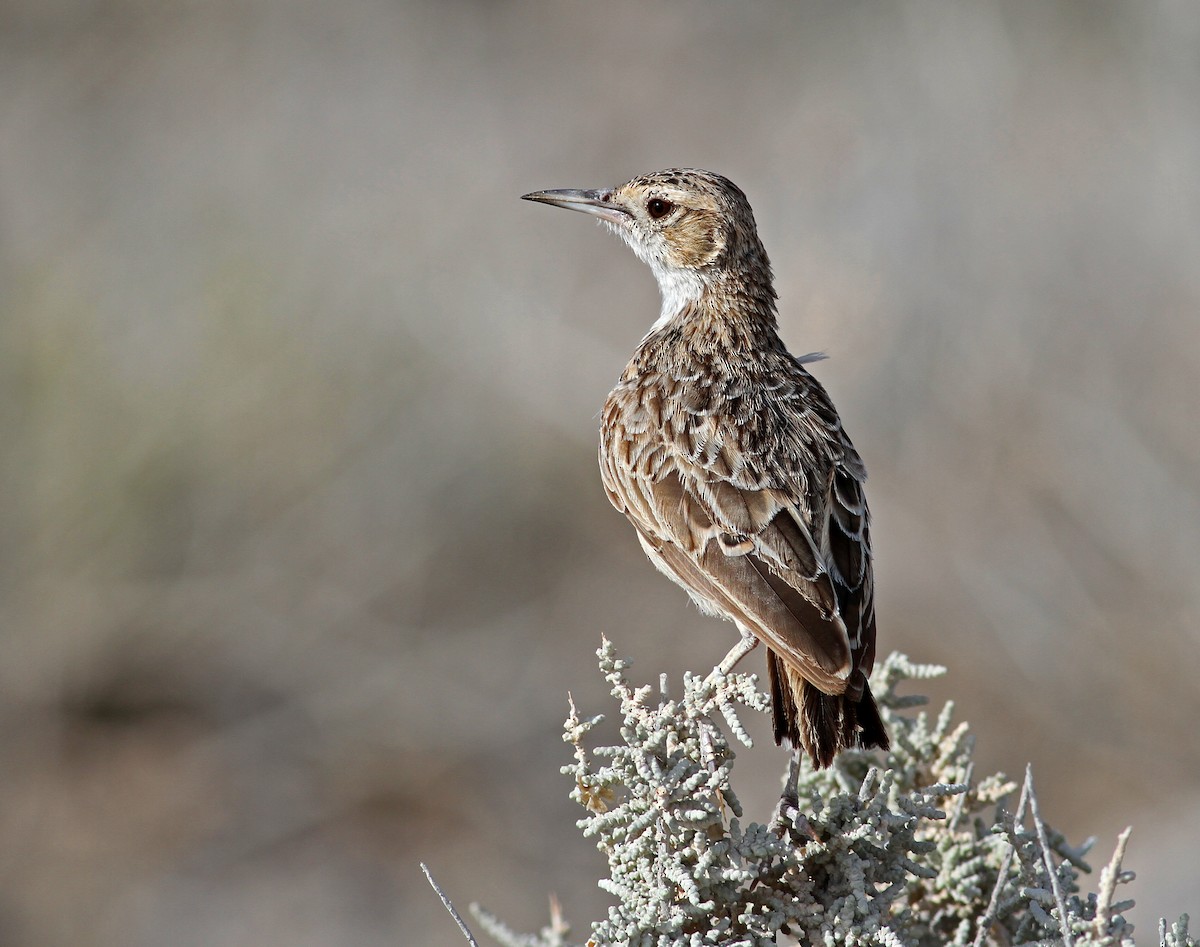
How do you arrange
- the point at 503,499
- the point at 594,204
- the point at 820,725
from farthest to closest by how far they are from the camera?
the point at 503,499
the point at 594,204
the point at 820,725

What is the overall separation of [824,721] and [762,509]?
0.76m

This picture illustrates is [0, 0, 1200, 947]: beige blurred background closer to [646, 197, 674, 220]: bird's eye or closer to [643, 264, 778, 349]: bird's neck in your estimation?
[643, 264, 778, 349]: bird's neck

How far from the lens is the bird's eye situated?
5137 millimetres

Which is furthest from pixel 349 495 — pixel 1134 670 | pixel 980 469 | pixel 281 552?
pixel 1134 670

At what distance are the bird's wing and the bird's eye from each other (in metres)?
0.88

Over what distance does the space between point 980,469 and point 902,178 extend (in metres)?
3.20

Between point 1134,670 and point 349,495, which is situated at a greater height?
point 349,495

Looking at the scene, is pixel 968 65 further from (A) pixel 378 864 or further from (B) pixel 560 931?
(B) pixel 560 931

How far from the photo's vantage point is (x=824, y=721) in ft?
11.5

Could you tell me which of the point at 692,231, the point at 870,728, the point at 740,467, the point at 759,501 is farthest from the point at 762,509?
the point at 692,231

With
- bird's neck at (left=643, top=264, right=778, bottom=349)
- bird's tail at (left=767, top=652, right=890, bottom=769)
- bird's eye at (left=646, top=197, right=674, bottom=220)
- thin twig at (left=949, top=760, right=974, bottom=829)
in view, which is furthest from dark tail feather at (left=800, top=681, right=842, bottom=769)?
bird's eye at (left=646, top=197, right=674, bottom=220)

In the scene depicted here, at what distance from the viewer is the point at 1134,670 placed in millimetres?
8914

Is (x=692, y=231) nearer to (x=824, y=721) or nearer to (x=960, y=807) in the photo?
(x=824, y=721)

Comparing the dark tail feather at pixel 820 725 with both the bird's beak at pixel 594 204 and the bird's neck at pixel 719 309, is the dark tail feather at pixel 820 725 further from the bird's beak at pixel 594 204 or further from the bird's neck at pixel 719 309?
the bird's beak at pixel 594 204
